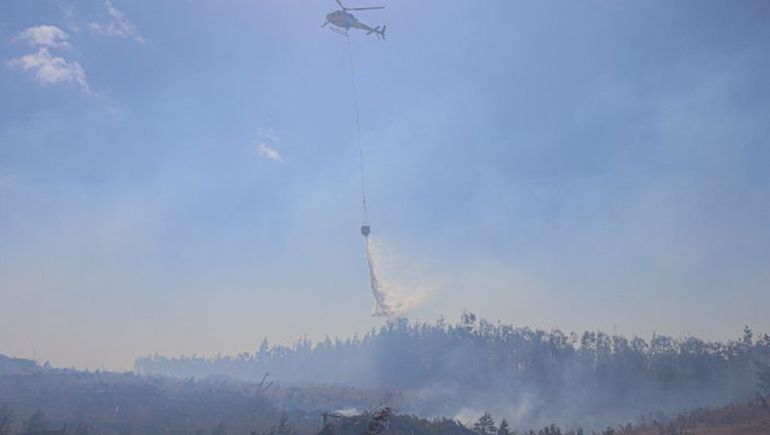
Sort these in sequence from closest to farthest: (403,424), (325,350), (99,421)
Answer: (403,424) < (99,421) < (325,350)

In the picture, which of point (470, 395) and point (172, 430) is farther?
point (470, 395)

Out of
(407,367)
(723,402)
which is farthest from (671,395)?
(407,367)

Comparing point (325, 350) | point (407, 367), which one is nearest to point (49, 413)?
point (407, 367)

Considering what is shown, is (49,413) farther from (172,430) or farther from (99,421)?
(172,430)

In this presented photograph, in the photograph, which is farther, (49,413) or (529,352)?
(529,352)

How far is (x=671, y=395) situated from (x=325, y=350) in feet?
334

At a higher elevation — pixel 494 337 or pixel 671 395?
pixel 494 337

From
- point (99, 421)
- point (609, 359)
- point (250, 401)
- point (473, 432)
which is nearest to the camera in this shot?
point (473, 432)

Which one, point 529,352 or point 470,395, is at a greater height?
point 529,352

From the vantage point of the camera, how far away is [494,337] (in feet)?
400

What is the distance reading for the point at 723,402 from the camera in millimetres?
85625

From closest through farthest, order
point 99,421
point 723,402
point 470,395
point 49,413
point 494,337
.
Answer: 1. point 99,421
2. point 49,413
3. point 723,402
4. point 470,395
5. point 494,337

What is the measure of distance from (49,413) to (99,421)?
7276mm

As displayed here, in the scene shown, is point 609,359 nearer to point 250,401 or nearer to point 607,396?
point 607,396
